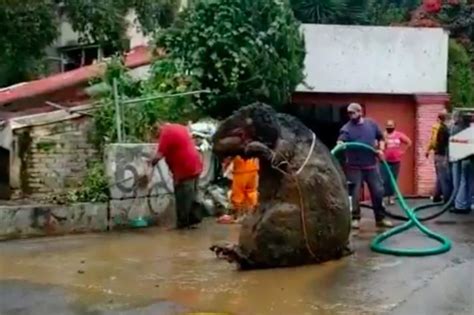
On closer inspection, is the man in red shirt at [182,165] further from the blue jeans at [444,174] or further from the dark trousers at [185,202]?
the blue jeans at [444,174]

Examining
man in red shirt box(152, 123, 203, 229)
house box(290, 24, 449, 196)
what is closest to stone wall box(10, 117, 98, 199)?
man in red shirt box(152, 123, 203, 229)

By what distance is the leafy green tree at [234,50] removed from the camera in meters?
15.2

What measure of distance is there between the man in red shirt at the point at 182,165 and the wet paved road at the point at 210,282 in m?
1.44

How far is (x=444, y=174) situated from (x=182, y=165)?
447 centimetres

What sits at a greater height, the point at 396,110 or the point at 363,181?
the point at 396,110

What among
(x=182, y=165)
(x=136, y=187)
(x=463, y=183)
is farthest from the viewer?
(x=463, y=183)

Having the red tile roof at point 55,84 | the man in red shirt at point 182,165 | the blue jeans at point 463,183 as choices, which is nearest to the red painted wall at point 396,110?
the red tile roof at point 55,84

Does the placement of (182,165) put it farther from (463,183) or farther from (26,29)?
(26,29)

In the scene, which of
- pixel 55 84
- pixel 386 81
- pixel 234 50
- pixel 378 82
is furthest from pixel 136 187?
pixel 386 81

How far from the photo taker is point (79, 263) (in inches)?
381

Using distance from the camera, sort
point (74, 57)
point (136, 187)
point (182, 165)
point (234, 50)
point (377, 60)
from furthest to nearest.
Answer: point (74, 57) → point (377, 60) → point (234, 50) → point (136, 187) → point (182, 165)

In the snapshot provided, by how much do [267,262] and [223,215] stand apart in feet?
15.2

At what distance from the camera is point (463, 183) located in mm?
13555

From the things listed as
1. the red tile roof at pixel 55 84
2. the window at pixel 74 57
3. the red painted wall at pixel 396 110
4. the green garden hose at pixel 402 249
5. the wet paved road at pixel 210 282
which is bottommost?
the wet paved road at pixel 210 282
